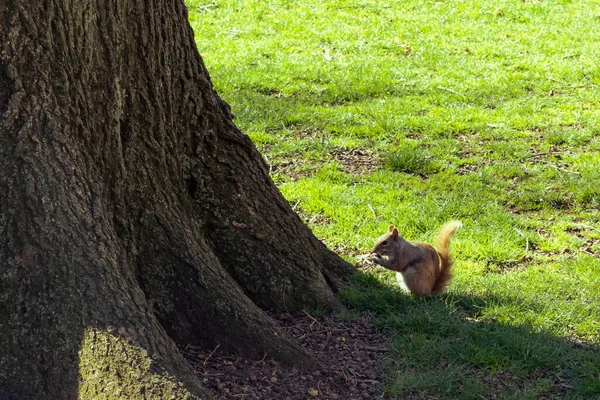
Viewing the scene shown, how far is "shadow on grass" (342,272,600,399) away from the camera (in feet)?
12.3

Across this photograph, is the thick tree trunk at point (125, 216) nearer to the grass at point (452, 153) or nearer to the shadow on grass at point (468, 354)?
the shadow on grass at point (468, 354)

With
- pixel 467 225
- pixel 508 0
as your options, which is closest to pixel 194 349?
pixel 467 225

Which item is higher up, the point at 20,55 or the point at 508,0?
the point at 20,55

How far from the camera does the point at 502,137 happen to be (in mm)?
7176

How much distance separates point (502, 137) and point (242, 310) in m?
4.18

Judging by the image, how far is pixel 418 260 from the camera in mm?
4527

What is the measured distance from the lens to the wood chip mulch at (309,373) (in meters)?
3.51

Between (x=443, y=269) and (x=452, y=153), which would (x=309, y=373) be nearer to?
(x=443, y=269)

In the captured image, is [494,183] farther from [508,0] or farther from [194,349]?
[508,0]

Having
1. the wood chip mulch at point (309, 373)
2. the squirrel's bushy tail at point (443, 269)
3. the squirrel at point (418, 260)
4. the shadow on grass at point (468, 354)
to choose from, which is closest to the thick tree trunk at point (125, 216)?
the wood chip mulch at point (309, 373)

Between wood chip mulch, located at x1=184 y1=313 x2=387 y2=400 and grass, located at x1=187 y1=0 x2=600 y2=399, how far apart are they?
12cm

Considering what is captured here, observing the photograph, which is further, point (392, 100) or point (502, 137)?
point (392, 100)

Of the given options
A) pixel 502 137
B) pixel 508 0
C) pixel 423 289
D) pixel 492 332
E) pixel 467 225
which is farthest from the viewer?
pixel 508 0

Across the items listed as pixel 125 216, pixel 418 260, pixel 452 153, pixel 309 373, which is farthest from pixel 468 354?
pixel 452 153
